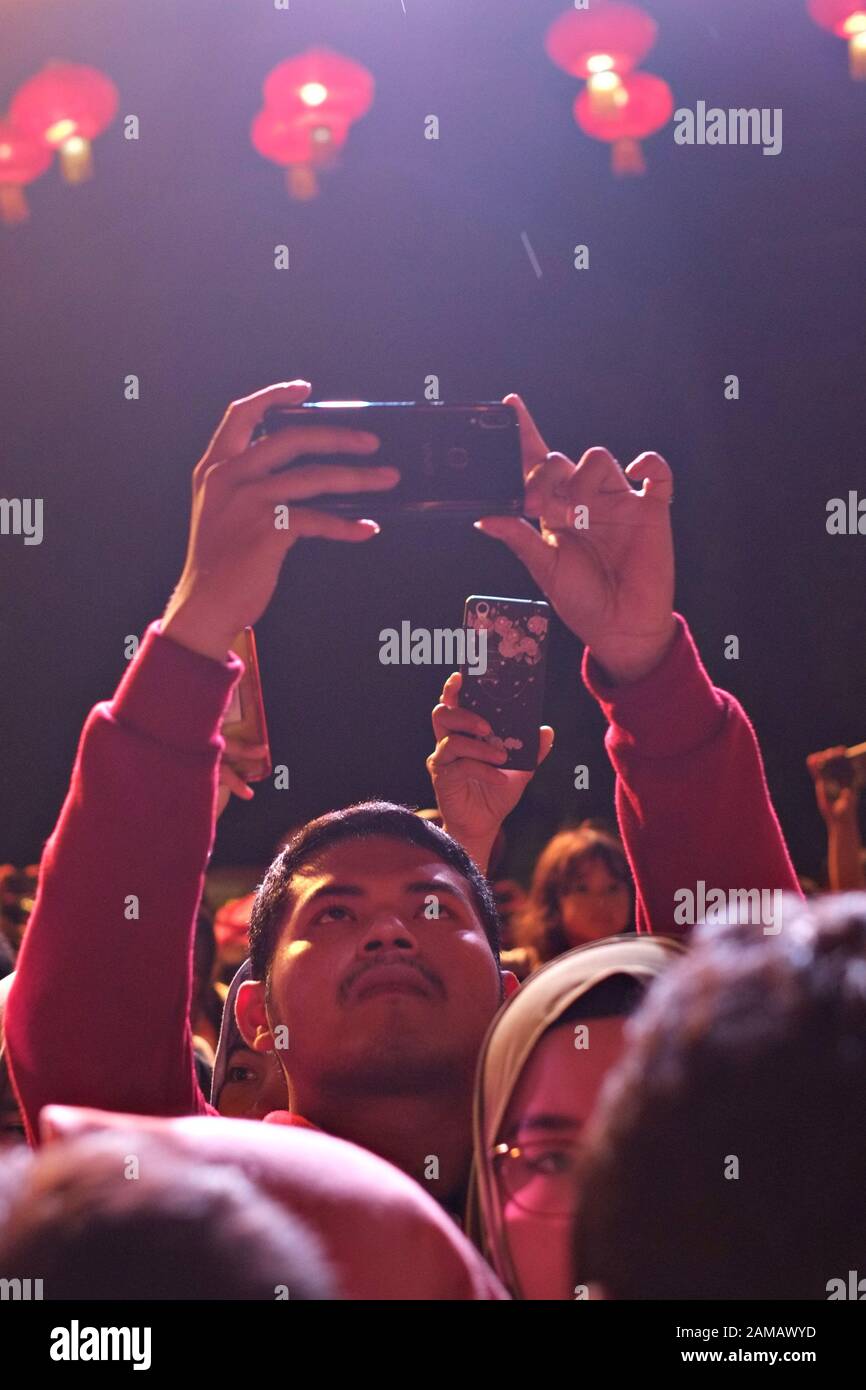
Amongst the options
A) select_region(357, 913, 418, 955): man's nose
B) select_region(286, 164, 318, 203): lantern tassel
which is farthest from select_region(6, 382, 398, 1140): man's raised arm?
select_region(286, 164, 318, 203): lantern tassel

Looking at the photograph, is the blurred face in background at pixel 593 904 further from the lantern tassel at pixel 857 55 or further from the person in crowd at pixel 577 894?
the lantern tassel at pixel 857 55

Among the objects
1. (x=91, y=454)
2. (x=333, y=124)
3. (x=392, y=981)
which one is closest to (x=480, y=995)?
(x=392, y=981)

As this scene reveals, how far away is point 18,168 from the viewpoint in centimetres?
206

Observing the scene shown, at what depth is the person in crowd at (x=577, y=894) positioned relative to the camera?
6.74 feet

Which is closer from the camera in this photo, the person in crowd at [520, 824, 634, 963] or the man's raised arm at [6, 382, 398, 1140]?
the man's raised arm at [6, 382, 398, 1140]

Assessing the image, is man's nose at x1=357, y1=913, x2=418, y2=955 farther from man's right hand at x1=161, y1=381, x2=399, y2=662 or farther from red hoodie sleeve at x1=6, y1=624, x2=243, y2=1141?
man's right hand at x1=161, y1=381, x2=399, y2=662

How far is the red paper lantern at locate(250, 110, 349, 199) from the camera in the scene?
6.75 feet

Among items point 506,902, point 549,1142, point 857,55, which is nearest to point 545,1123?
point 549,1142

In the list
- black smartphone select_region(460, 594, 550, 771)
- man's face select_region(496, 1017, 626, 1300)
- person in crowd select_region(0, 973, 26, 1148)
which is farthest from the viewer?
black smartphone select_region(460, 594, 550, 771)

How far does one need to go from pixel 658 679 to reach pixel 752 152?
875mm

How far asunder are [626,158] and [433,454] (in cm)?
61

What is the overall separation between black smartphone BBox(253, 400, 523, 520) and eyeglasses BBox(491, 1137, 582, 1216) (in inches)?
33.0

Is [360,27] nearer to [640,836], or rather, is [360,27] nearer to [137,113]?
[137,113]

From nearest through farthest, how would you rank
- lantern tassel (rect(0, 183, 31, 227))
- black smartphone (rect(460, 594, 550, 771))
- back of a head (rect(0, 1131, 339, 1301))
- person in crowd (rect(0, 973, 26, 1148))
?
back of a head (rect(0, 1131, 339, 1301)) < person in crowd (rect(0, 973, 26, 1148)) < black smartphone (rect(460, 594, 550, 771)) < lantern tassel (rect(0, 183, 31, 227))
